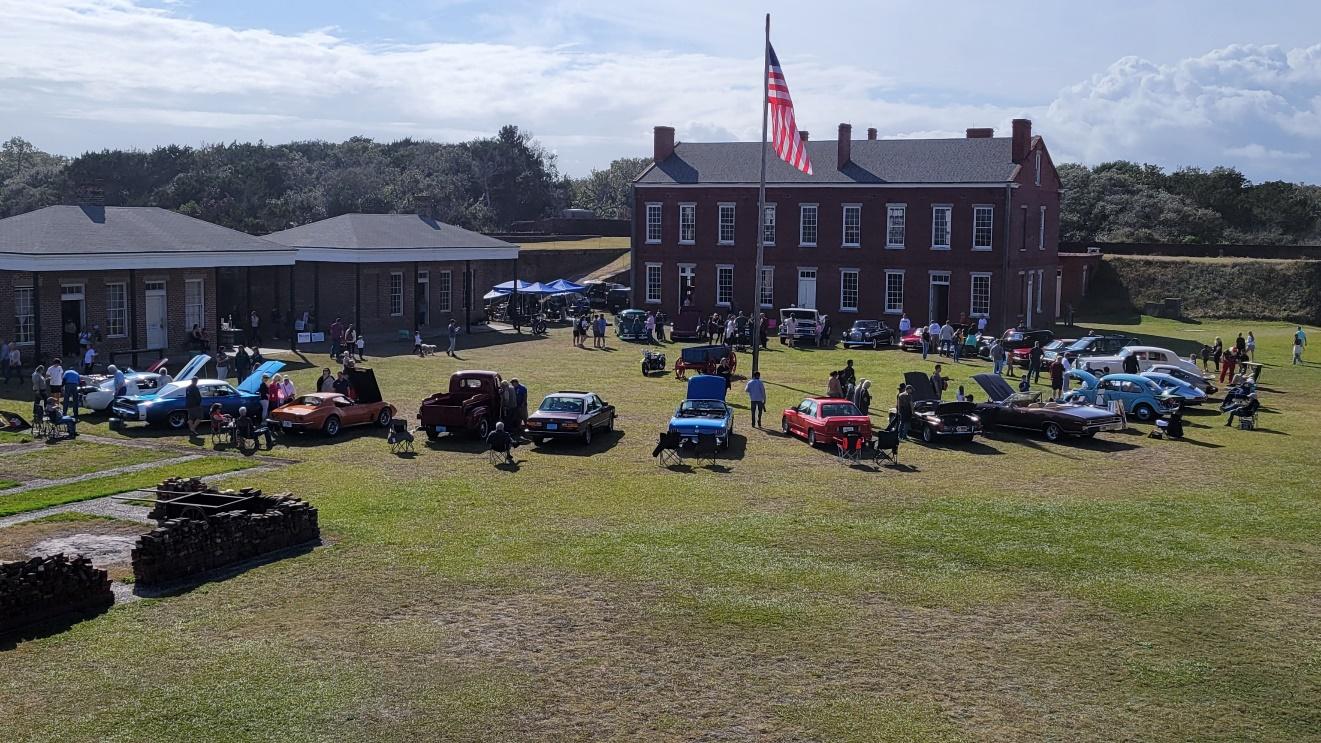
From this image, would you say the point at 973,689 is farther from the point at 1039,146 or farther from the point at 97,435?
the point at 1039,146

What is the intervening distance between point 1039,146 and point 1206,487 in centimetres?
3787

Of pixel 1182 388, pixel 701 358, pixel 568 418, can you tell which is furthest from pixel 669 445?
pixel 1182 388

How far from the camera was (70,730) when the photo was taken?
12703 mm

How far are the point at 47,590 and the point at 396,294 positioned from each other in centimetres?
4312

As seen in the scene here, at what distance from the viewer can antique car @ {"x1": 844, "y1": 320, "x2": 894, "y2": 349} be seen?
52.9 meters

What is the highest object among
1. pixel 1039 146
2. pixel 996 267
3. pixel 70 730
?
pixel 1039 146

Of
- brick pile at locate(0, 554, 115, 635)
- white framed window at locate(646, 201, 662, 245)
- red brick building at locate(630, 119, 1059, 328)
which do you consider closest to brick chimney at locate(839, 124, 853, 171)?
red brick building at locate(630, 119, 1059, 328)

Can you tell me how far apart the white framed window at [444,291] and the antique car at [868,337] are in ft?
64.4

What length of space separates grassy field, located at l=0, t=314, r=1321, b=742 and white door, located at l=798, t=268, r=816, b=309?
35.8 m

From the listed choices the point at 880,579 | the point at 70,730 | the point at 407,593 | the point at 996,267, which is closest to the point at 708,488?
the point at 880,579

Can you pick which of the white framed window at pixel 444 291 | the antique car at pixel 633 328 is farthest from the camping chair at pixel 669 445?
the white framed window at pixel 444 291

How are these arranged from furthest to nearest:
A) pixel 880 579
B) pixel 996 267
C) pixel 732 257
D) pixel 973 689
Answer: pixel 732 257 → pixel 996 267 → pixel 880 579 → pixel 973 689

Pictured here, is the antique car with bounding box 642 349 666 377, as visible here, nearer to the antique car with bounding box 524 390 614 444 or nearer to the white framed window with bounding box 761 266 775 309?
the antique car with bounding box 524 390 614 444

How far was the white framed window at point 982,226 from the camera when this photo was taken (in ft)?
191
